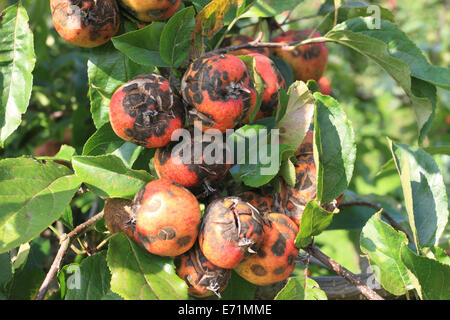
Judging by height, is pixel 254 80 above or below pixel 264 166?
above

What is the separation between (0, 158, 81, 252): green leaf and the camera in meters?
0.69

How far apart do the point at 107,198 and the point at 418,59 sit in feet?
2.46

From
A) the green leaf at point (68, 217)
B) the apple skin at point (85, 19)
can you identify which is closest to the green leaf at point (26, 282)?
the green leaf at point (68, 217)

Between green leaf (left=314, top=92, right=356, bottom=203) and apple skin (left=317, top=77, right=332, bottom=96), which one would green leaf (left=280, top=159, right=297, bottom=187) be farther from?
apple skin (left=317, top=77, right=332, bottom=96)

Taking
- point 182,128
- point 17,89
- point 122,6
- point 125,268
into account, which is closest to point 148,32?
point 122,6

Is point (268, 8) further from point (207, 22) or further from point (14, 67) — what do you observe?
point (14, 67)

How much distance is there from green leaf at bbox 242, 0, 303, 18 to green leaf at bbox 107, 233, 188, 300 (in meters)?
0.55

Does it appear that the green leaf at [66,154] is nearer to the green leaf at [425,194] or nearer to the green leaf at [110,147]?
the green leaf at [110,147]

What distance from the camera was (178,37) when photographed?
34.4 inches

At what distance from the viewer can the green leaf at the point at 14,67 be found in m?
0.90

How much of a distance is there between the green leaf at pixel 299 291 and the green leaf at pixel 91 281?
1.03 ft

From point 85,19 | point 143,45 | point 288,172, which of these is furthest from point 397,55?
point 85,19

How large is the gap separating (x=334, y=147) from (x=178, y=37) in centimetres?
36
